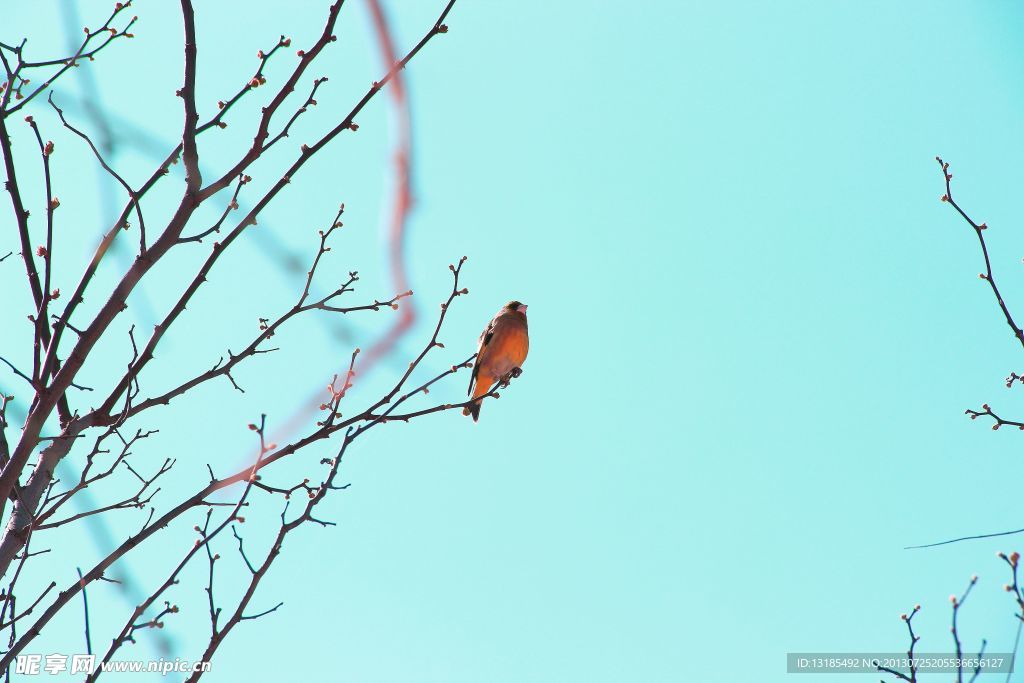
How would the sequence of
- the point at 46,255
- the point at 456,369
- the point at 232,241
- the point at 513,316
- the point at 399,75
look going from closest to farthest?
1. the point at 399,75
2. the point at 232,241
3. the point at 46,255
4. the point at 456,369
5. the point at 513,316

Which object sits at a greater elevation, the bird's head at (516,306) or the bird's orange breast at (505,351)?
the bird's head at (516,306)

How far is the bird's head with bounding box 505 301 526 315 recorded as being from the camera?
8.65 metres

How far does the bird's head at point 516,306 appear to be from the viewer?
8.65 meters

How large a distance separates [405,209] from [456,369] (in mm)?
1652

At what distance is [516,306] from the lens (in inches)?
344

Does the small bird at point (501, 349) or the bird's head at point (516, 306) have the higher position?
the bird's head at point (516, 306)

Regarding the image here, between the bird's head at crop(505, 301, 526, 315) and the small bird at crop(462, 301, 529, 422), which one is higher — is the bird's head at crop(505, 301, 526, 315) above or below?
above

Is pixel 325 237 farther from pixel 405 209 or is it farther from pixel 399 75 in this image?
pixel 405 209

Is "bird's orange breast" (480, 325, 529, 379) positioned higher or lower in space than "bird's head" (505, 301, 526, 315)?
lower

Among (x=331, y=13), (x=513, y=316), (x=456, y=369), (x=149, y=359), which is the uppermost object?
(x=513, y=316)

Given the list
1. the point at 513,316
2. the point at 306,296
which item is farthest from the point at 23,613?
the point at 513,316

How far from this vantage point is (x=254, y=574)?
2748 mm

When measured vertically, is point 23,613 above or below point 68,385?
below

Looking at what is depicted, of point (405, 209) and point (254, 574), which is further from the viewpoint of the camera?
point (254, 574)
